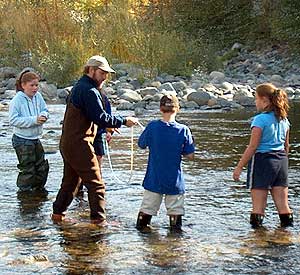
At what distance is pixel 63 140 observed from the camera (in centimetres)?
786

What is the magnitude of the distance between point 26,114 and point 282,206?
3.32 metres

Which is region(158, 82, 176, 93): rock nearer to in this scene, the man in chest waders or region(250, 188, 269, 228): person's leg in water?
the man in chest waders

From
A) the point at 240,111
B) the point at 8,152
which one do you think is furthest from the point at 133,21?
the point at 8,152

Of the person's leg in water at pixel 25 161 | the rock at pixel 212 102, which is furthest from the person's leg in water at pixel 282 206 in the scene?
the rock at pixel 212 102

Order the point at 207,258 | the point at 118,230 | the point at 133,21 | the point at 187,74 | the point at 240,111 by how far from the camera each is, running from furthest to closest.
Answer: the point at 133,21, the point at 187,74, the point at 240,111, the point at 118,230, the point at 207,258

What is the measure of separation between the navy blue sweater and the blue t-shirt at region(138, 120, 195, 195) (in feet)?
1.34

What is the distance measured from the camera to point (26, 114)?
945 cm

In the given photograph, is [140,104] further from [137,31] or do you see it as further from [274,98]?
[274,98]

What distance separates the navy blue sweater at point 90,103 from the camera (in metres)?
7.62

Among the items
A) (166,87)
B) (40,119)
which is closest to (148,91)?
(166,87)

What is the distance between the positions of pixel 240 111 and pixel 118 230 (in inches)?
533

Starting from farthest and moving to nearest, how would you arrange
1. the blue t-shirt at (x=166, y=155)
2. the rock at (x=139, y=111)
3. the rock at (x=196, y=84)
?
the rock at (x=196, y=84) < the rock at (x=139, y=111) < the blue t-shirt at (x=166, y=155)

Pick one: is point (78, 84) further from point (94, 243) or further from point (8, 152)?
point (8, 152)

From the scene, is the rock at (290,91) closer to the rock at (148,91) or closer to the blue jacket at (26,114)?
the rock at (148,91)
